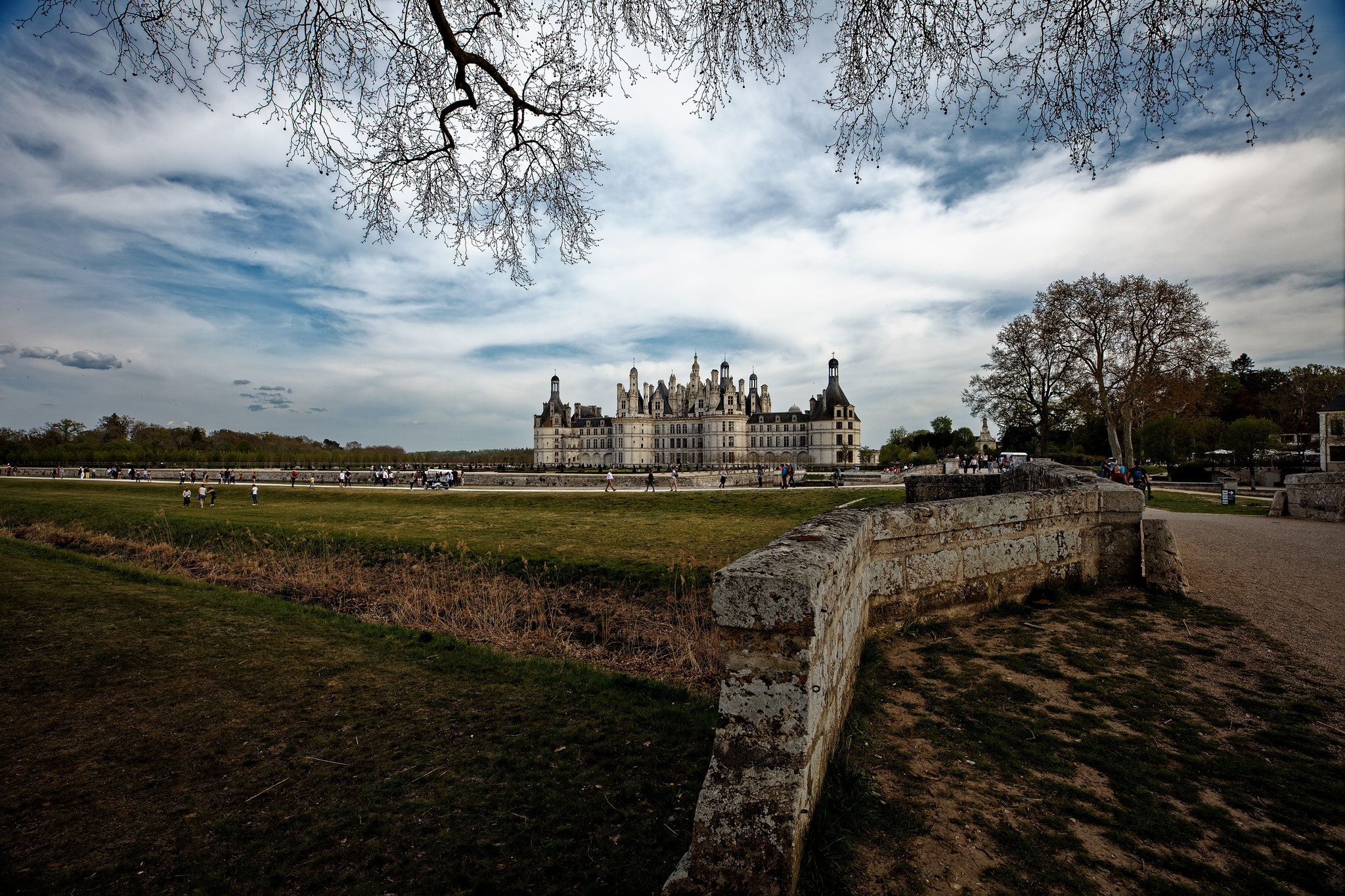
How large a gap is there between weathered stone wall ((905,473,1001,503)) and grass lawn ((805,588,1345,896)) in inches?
206

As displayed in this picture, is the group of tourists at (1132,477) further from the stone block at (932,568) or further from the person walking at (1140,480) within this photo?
the stone block at (932,568)

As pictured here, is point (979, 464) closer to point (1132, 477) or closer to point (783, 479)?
point (783, 479)

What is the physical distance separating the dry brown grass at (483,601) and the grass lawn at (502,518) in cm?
106

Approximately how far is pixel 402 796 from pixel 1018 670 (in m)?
4.29

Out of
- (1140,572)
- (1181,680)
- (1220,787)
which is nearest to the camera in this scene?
(1220,787)

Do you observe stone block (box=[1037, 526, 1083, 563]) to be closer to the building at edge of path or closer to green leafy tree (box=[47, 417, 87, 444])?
the building at edge of path

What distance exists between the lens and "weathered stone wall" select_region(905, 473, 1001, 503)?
32.3ft

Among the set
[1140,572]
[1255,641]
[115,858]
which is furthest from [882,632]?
[115,858]

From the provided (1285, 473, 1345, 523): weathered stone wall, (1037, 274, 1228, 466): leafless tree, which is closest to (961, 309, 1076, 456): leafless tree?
(1037, 274, 1228, 466): leafless tree

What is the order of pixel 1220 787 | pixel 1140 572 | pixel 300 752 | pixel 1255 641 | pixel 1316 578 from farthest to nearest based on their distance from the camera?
pixel 1316 578
pixel 1140 572
pixel 1255 641
pixel 300 752
pixel 1220 787

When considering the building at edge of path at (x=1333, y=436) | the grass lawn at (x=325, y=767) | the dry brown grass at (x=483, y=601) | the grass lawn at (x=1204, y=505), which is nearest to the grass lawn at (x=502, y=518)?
the dry brown grass at (x=483, y=601)

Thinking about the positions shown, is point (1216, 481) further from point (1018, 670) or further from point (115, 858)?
point (115, 858)

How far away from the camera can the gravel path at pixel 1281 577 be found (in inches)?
191

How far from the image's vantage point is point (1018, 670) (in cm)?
418
